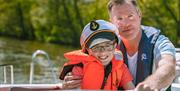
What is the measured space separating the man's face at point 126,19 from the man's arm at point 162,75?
25 centimetres

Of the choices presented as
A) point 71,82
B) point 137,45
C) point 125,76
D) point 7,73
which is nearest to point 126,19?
point 137,45

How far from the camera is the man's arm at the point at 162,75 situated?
2418 millimetres

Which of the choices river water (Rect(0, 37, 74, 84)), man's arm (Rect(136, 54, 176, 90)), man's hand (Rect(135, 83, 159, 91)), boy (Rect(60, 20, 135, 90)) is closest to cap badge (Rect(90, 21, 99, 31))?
boy (Rect(60, 20, 135, 90))

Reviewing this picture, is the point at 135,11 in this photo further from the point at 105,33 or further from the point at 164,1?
the point at 164,1

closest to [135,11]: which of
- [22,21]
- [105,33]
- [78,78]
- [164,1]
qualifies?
[105,33]

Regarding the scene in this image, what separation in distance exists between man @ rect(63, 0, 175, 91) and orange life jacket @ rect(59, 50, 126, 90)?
6cm

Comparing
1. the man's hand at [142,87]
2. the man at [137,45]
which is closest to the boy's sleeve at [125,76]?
the man at [137,45]

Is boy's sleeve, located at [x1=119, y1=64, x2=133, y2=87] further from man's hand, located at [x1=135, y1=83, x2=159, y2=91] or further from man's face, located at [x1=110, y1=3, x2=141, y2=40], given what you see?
man's hand, located at [x1=135, y1=83, x2=159, y2=91]

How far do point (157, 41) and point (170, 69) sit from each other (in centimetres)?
40

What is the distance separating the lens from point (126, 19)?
9.89 feet

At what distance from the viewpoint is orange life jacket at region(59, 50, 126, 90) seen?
2896 millimetres

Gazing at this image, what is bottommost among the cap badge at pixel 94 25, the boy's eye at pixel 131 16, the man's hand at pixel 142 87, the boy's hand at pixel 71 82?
the man's hand at pixel 142 87

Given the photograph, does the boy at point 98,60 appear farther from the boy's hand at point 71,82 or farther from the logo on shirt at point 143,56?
the logo on shirt at point 143,56

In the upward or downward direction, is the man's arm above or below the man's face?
below
